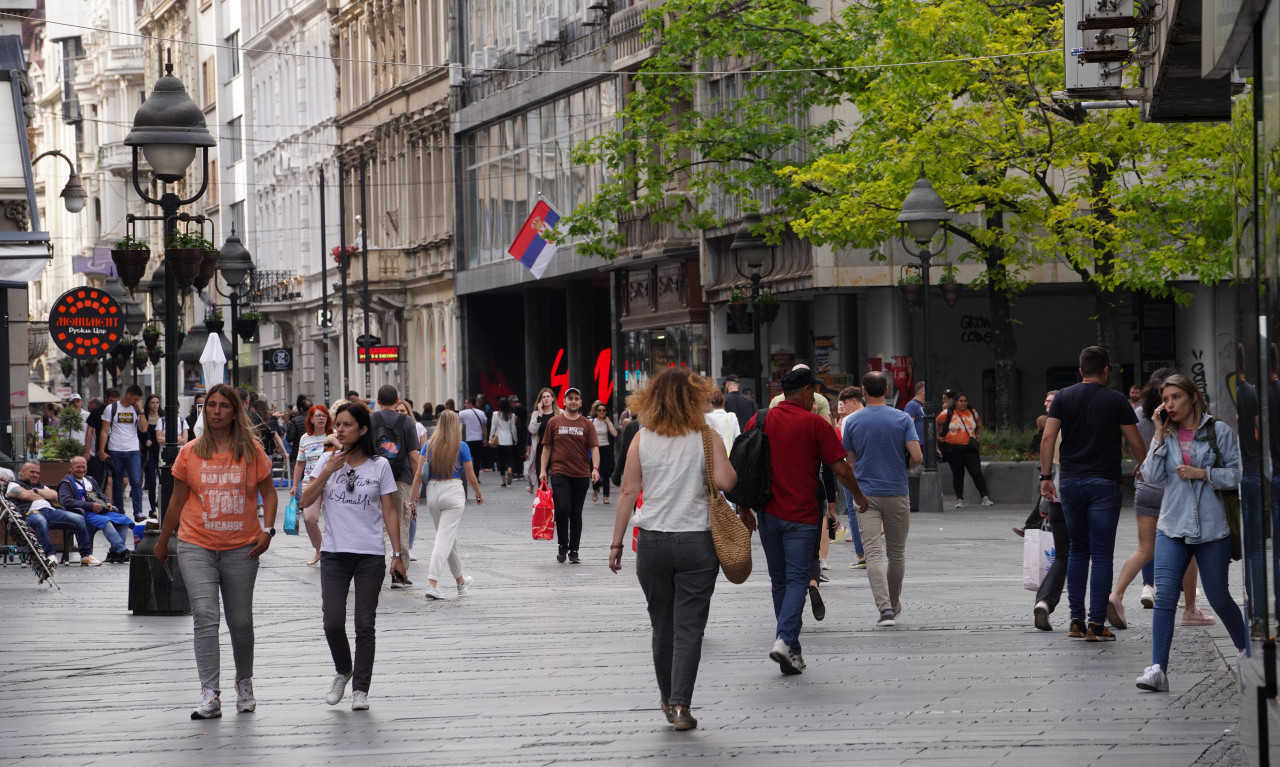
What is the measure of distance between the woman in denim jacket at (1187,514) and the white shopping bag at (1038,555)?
2.44 meters

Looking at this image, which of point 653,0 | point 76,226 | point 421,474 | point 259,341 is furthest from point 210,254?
point 76,226

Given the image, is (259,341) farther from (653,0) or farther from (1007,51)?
(1007,51)

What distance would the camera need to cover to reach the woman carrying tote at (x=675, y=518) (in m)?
9.98

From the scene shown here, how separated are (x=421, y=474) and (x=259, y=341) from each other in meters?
60.7

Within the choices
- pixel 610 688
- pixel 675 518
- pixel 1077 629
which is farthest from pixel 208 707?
pixel 1077 629

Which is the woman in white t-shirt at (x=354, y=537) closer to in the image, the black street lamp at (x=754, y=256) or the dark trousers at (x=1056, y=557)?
the dark trousers at (x=1056, y=557)

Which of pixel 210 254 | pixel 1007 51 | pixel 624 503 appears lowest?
pixel 624 503

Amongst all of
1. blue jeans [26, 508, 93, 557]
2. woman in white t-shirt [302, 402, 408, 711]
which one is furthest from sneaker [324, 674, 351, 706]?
blue jeans [26, 508, 93, 557]

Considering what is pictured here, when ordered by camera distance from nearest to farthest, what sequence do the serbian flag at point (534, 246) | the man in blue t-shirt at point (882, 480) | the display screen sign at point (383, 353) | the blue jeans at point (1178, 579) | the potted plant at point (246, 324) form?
1. the blue jeans at point (1178, 579)
2. the man in blue t-shirt at point (882, 480)
3. the potted plant at point (246, 324)
4. the serbian flag at point (534, 246)
5. the display screen sign at point (383, 353)

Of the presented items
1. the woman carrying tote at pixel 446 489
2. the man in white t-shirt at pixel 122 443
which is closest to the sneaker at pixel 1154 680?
the woman carrying tote at pixel 446 489

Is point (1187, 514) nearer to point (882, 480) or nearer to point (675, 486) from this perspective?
point (675, 486)

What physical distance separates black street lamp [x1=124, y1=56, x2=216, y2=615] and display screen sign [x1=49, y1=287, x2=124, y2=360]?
875 cm

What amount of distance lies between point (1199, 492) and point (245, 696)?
503 centimetres

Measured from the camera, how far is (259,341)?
77438 millimetres
